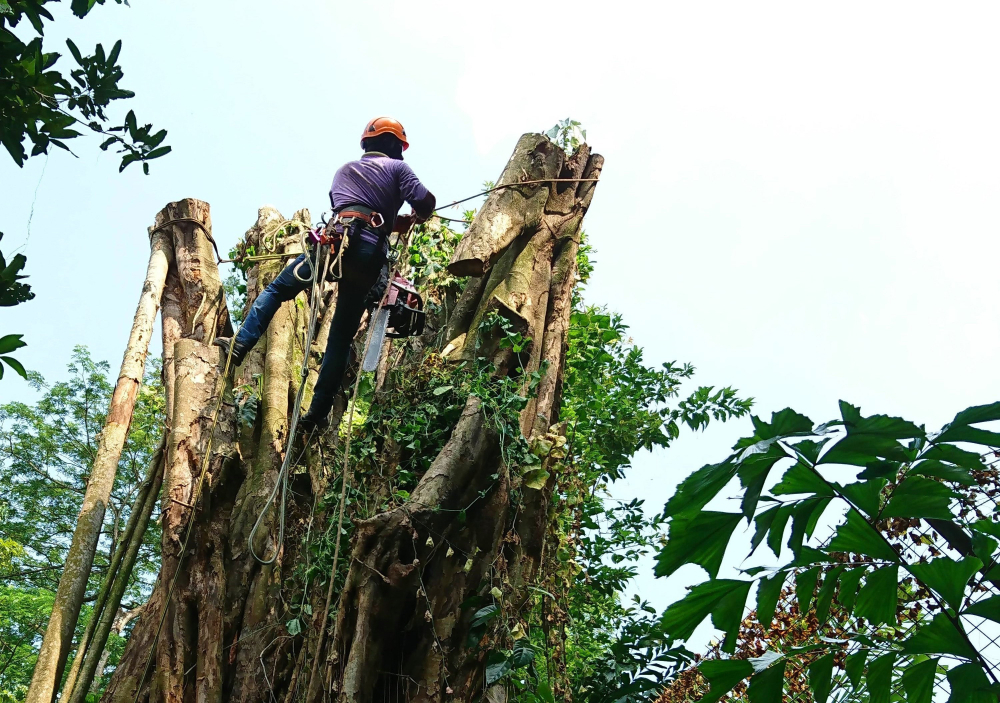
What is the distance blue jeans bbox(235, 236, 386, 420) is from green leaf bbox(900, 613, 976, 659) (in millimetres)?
3946

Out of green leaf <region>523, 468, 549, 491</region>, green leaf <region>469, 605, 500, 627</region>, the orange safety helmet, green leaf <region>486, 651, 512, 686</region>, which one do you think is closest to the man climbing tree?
the orange safety helmet

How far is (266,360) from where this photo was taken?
5617 mm

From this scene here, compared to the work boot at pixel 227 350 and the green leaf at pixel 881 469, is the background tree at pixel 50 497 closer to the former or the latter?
the work boot at pixel 227 350

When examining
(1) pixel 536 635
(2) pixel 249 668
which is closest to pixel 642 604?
(1) pixel 536 635

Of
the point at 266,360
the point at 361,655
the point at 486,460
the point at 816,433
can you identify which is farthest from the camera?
the point at 266,360

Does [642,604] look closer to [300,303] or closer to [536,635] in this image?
[536,635]

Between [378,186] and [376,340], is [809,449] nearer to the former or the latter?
[376,340]

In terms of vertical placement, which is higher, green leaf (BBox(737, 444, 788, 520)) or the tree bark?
the tree bark

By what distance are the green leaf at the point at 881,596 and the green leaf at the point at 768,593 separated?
5.0 inches

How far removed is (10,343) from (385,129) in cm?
340

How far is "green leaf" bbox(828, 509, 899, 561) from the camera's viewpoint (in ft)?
4.14

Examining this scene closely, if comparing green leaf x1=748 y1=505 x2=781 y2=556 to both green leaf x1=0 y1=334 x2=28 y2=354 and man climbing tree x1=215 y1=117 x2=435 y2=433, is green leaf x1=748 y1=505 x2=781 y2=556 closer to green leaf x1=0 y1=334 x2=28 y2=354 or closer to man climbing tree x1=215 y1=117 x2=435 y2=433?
green leaf x1=0 y1=334 x2=28 y2=354

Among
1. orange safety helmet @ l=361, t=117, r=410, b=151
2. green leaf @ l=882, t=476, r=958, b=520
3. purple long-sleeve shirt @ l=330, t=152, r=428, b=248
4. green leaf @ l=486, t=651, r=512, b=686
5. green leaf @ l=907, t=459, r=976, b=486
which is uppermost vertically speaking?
orange safety helmet @ l=361, t=117, r=410, b=151

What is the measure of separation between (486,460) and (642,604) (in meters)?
2.06
